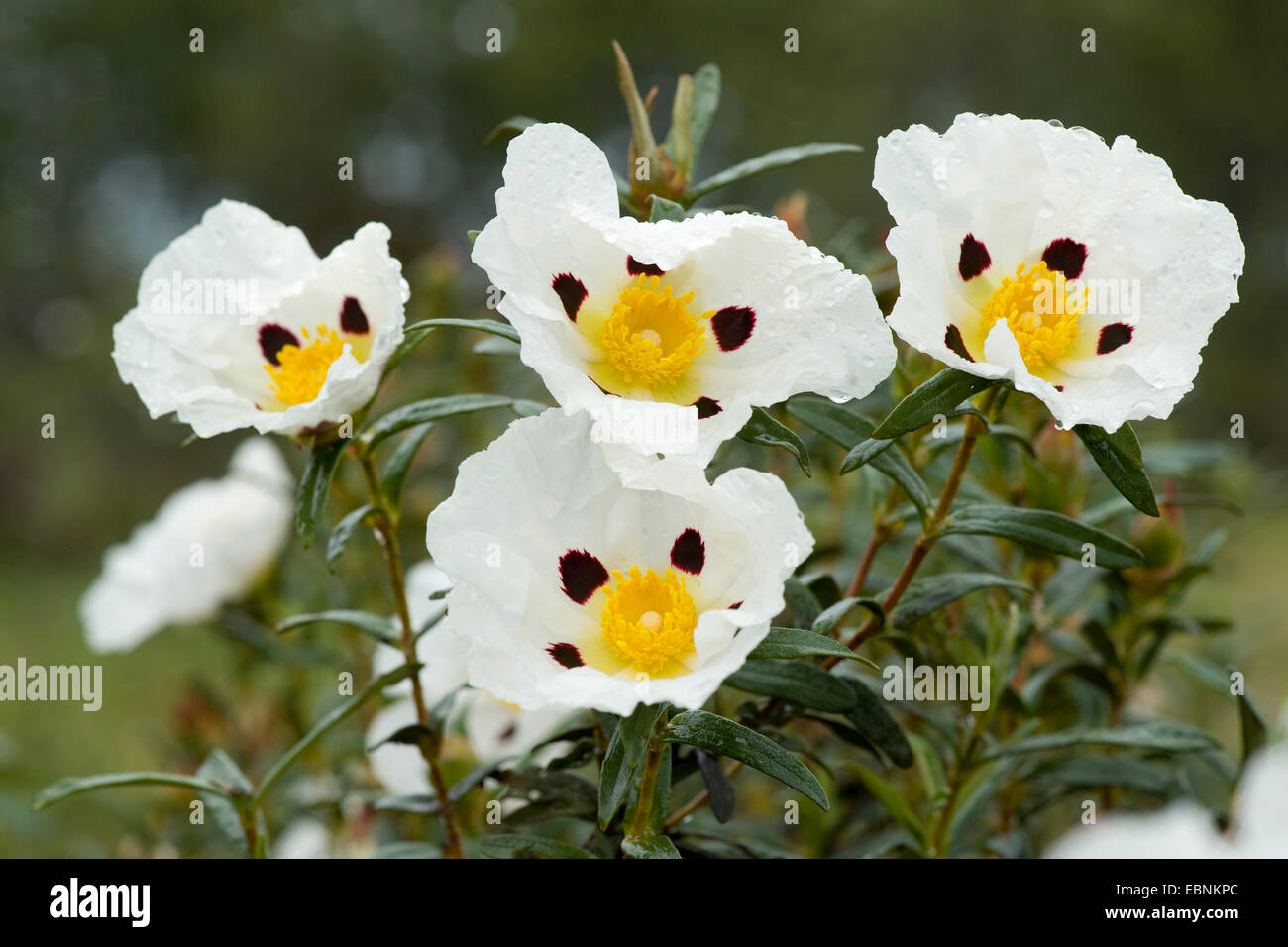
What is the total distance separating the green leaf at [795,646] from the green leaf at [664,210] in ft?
1.09

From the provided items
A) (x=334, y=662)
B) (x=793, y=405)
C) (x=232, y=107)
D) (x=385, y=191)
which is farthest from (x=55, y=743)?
(x=232, y=107)

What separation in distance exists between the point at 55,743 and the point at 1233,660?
152 inches

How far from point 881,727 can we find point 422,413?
499mm

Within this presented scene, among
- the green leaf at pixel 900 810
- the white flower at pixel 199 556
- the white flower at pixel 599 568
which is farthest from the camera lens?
the white flower at pixel 199 556

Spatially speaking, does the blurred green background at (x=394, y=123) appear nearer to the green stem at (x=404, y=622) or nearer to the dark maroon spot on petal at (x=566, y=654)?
the green stem at (x=404, y=622)

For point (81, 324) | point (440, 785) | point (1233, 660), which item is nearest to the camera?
point (440, 785)

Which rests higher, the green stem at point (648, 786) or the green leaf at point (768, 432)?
the green leaf at point (768, 432)

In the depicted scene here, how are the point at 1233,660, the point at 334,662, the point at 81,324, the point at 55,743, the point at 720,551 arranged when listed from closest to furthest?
the point at 720,551 < the point at 334,662 < the point at 1233,660 < the point at 55,743 < the point at 81,324

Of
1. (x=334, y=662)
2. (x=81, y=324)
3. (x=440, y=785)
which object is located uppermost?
(x=81, y=324)

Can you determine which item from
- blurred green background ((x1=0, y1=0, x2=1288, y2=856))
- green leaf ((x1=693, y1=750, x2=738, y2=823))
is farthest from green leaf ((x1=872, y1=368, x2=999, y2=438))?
blurred green background ((x1=0, y1=0, x2=1288, y2=856))

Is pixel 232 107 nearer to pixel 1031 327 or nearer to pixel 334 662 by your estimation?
pixel 334 662

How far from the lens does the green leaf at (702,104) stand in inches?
48.3

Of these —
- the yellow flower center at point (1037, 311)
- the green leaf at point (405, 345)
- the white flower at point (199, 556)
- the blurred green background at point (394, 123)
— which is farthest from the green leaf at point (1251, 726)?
the blurred green background at point (394, 123)

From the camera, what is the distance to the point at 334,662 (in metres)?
1.86
